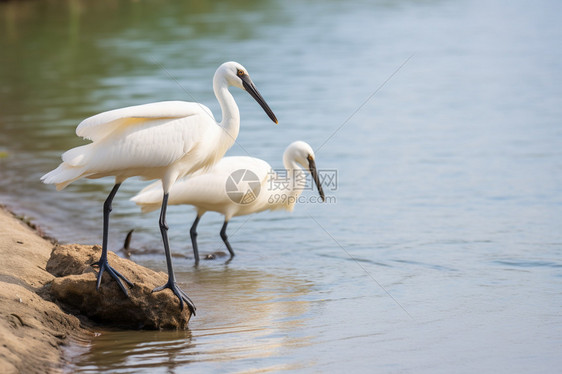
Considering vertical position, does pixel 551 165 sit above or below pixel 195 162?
below

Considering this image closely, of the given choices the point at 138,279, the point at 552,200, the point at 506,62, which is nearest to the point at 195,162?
the point at 138,279

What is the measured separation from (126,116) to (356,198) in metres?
5.12

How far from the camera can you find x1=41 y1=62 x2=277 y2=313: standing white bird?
6.34 meters

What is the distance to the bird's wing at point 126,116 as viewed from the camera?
6.31m

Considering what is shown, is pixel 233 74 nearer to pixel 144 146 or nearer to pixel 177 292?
pixel 144 146

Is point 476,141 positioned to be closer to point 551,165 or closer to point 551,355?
point 551,165

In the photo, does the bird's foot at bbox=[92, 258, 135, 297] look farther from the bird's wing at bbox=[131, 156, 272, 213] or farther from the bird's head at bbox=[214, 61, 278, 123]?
the bird's wing at bbox=[131, 156, 272, 213]

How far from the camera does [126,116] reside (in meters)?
6.32

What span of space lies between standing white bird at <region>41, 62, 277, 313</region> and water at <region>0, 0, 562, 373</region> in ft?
3.80

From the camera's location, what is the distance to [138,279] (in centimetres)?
638

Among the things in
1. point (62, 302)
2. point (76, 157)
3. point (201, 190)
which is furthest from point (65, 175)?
point (201, 190)

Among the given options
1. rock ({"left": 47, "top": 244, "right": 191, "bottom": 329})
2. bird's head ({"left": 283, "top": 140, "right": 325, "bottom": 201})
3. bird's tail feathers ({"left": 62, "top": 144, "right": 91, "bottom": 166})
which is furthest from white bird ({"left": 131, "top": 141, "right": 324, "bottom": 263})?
rock ({"left": 47, "top": 244, "right": 191, "bottom": 329})

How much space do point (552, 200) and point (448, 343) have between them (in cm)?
487

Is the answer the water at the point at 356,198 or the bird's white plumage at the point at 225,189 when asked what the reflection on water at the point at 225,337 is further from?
the bird's white plumage at the point at 225,189
